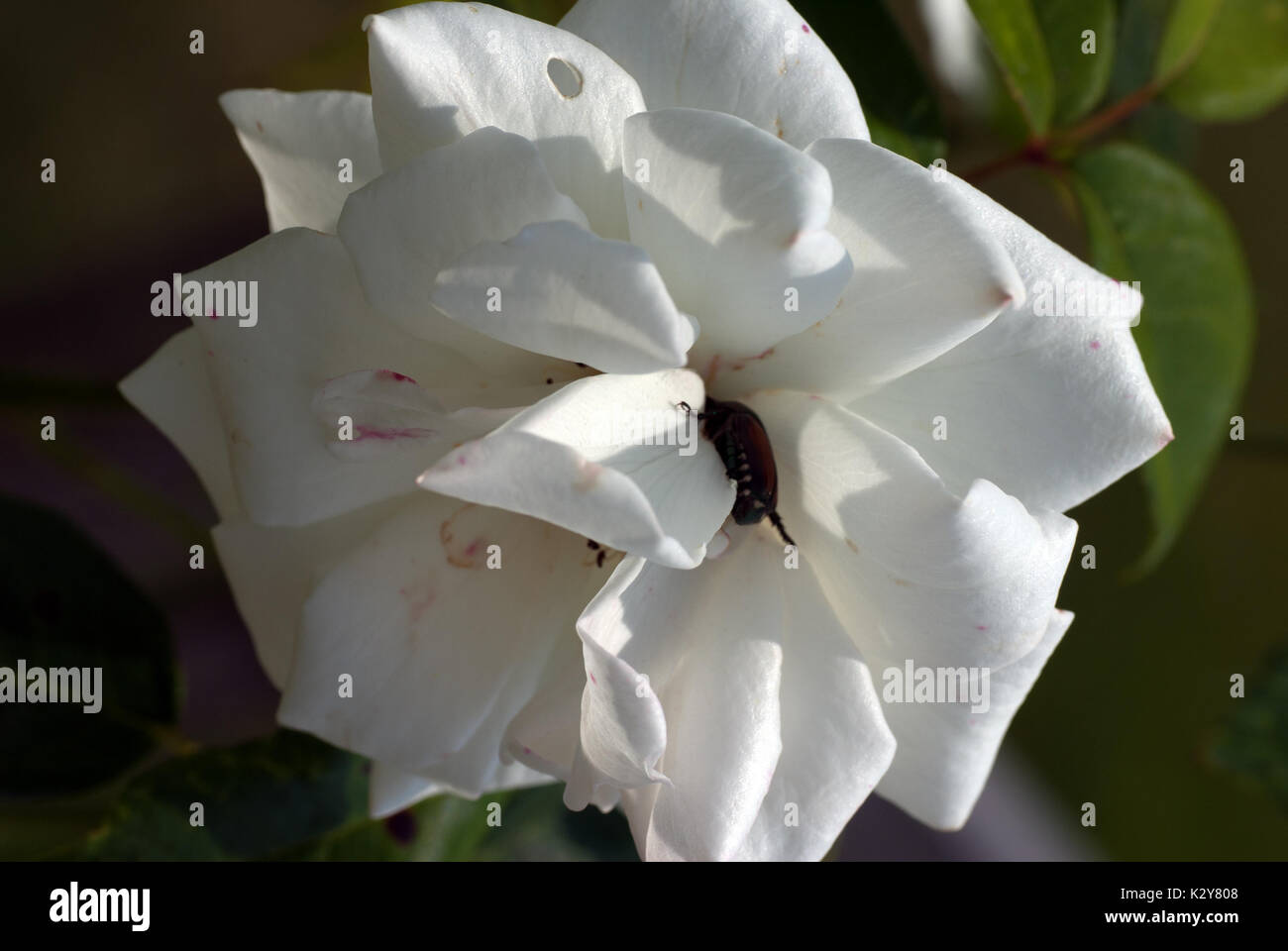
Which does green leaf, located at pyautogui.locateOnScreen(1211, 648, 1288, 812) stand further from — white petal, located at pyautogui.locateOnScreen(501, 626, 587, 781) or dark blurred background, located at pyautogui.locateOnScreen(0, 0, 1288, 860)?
white petal, located at pyautogui.locateOnScreen(501, 626, 587, 781)

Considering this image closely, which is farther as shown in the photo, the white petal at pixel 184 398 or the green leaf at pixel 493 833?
the green leaf at pixel 493 833

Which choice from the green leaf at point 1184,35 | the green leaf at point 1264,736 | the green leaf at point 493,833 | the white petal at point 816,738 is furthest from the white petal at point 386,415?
the green leaf at point 1264,736

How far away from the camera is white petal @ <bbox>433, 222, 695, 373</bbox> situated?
0.74 ft

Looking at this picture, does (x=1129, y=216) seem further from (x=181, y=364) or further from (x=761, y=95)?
(x=181, y=364)

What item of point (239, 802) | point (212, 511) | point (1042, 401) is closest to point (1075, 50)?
point (1042, 401)

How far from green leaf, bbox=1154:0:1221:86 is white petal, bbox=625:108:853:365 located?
1.09 ft

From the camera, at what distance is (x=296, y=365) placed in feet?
0.92

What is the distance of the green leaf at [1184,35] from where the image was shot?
0.47 metres

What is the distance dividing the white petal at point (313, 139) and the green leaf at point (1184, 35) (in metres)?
0.37

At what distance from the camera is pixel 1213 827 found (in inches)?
39.8

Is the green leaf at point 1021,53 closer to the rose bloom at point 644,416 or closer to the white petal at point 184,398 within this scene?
the rose bloom at point 644,416

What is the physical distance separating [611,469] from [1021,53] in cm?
25

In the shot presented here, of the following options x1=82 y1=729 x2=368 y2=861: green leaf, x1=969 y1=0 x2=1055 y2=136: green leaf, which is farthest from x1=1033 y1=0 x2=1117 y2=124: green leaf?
x1=82 y1=729 x2=368 y2=861: green leaf

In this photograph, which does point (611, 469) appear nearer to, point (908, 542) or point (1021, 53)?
point (908, 542)
